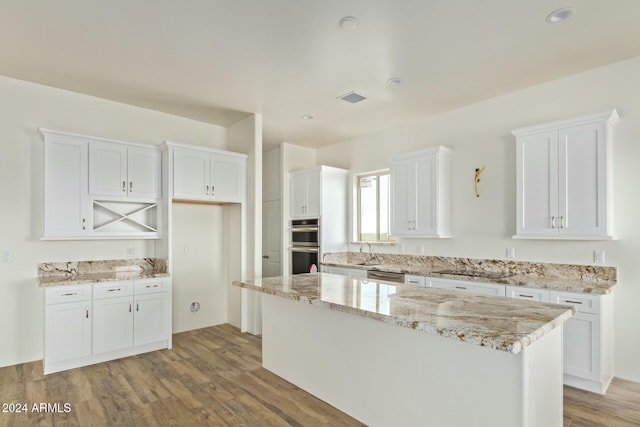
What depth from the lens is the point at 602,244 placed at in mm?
3354

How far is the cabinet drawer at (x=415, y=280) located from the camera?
4164 millimetres

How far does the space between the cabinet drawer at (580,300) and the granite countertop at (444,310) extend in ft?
3.94

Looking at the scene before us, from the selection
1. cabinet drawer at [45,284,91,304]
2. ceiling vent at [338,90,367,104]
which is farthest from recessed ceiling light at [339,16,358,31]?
cabinet drawer at [45,284,91,304]

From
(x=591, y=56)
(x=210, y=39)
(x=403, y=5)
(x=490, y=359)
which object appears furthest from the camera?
(x=591, y=56)

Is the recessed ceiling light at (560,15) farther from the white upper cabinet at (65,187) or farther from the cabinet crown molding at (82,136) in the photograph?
the white upper cabinet at (65,187)

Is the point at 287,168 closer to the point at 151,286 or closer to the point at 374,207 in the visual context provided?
the point at 374,207

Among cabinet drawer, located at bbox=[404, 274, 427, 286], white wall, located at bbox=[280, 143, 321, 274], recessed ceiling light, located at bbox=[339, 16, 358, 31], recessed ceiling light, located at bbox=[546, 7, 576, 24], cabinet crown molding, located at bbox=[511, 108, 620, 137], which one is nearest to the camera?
recessed ceiling light, located at bbox=[546, 7, 576, 24]

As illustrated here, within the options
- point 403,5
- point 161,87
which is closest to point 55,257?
point 161,87

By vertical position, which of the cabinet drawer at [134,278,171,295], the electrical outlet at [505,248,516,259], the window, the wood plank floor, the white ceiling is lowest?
the wood plank floor

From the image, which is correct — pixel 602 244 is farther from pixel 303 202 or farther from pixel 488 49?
pixel 303 202

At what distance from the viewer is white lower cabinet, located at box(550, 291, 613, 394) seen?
2963mm

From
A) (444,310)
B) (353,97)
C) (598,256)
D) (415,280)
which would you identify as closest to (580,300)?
(598,256)

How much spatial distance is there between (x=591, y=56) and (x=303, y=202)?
4095 millimetres

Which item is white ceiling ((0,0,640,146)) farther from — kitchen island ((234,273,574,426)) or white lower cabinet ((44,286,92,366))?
white lower cabinet ((44,286,92,366))
